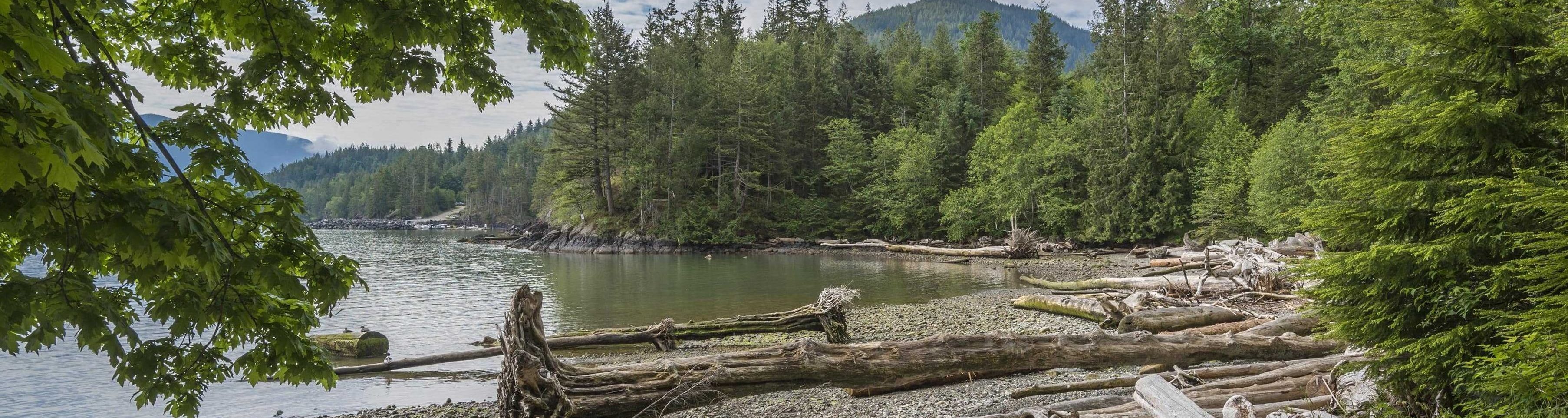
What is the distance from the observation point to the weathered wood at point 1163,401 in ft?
17.2

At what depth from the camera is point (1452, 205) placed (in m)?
4.86

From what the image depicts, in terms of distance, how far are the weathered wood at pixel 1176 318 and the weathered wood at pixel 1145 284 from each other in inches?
152

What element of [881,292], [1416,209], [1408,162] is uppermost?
[1408,162]

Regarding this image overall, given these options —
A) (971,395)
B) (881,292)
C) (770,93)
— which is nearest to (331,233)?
(770,93)

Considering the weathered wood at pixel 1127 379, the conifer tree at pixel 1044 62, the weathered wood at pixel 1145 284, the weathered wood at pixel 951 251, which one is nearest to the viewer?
the weathered wood at pixel 1127 379

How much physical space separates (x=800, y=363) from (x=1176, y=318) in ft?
24.9

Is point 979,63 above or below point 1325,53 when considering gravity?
above

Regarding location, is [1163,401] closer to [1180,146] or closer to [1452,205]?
[1452,205]

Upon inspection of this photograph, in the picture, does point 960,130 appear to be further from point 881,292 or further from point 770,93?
point 881,292

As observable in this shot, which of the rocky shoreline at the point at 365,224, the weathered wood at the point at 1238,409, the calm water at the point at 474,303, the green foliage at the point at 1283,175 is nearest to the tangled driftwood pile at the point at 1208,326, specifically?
the weathered wood at the point at 1238,409

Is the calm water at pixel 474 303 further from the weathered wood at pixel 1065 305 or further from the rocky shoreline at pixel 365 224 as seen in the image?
the rocky shoreline at pixel 365 224

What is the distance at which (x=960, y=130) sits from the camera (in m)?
52.6

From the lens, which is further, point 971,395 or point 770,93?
point 770,93

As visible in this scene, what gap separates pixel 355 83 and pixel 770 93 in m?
51.5
